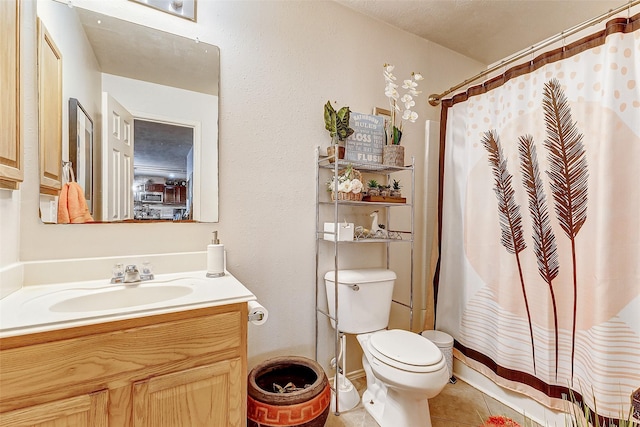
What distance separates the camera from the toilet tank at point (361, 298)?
170cm

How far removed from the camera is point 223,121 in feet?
4.98

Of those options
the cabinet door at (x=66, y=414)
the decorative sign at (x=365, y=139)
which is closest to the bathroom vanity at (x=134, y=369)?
the cabinet door at (x=66, y=414)

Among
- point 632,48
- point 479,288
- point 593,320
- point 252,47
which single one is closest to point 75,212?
point 252,47

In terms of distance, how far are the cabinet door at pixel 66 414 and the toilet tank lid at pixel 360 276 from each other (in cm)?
112

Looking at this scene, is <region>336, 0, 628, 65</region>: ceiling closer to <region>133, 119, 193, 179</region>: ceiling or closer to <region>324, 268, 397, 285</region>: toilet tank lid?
<region>133, 119, 193, 179</region>: ceiling

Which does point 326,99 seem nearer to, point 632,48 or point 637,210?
point 632,48

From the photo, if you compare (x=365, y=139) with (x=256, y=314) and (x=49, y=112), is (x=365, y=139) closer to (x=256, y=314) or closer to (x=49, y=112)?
(x=256, y=314)

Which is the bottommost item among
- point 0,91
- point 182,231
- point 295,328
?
point 295,328

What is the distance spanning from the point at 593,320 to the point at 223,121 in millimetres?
1943

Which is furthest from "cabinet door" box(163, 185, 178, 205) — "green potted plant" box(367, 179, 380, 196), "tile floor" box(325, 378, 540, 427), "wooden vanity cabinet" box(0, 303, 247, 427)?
"tile floor" box(325, 378, 540, 427)

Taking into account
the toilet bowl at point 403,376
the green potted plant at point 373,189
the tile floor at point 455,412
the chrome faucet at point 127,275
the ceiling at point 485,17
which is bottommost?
the tile floor at point 455,412

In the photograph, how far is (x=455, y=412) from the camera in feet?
5.40

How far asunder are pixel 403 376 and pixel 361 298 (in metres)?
0.47

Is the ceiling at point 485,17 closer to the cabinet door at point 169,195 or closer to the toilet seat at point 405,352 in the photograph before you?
the cabinet door at point 169,195
